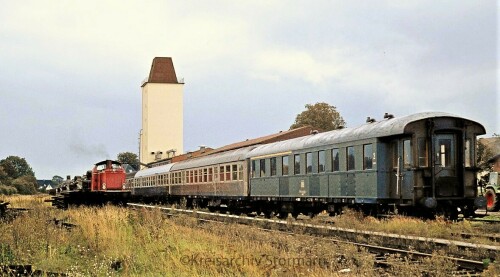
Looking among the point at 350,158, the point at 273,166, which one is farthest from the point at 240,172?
the point at 350,158

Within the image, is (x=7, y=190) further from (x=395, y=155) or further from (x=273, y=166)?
(x=395, y=155)

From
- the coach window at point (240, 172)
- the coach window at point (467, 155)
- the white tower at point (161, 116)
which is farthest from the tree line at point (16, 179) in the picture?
the coach window at point (467, 155)

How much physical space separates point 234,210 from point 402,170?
14357 millimetres

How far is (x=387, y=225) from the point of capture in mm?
16531

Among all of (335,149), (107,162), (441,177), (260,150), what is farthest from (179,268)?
(107,162)

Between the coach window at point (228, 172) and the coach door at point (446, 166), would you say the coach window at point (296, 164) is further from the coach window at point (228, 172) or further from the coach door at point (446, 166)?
the coach window at point (228, 172)

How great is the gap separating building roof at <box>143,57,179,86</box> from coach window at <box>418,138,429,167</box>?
3328 inches

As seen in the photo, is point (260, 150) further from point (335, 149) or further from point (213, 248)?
point (213, 248)

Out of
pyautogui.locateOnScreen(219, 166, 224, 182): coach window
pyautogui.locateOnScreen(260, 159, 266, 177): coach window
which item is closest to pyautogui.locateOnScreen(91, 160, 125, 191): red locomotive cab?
pyautogui.locateOnScreen(219, 166, 224, 182): coach window

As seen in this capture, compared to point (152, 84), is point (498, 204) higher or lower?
lower

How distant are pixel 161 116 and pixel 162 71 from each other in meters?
10.0

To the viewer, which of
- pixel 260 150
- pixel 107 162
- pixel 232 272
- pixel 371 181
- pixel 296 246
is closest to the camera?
pixel 232 272

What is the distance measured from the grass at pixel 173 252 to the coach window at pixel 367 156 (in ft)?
5.36

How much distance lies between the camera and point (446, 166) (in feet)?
56.9
